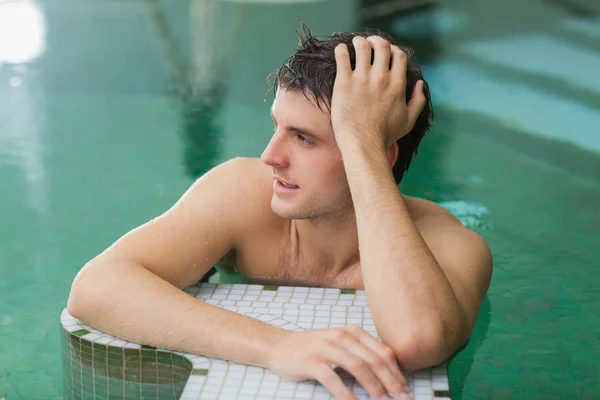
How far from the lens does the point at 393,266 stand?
2127 millimetres

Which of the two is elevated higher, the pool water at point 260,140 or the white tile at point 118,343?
the white tile at point 118,343

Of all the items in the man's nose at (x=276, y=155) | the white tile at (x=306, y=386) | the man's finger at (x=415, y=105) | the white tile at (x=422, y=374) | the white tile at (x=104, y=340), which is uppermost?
the man's finger at (x=415, y=105)

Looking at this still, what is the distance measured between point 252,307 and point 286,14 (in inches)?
212

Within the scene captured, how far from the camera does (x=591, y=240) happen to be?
395cm

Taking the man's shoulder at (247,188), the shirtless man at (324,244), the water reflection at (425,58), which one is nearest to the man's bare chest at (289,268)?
the shirtless man at (324,244)

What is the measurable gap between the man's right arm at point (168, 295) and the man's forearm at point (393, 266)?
0.82 ft

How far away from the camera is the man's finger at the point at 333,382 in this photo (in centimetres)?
196

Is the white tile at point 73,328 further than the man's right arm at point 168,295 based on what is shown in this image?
Yes

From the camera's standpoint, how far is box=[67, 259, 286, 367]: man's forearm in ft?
7.06

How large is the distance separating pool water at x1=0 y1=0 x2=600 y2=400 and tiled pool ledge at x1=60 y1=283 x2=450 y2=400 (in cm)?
40

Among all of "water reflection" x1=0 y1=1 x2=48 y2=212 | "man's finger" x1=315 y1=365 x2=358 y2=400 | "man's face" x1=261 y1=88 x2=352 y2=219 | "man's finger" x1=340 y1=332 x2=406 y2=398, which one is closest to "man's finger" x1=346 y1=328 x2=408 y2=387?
"man's finger" x1=340 y1=332 x2=406 y2=398

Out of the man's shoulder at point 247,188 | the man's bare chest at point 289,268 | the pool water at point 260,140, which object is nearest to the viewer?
the man's shoulder at point 247,188

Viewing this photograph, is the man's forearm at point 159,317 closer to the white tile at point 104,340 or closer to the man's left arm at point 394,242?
the white tile at point 104,340

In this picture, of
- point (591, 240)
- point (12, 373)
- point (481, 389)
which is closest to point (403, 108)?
point (481, 389)
